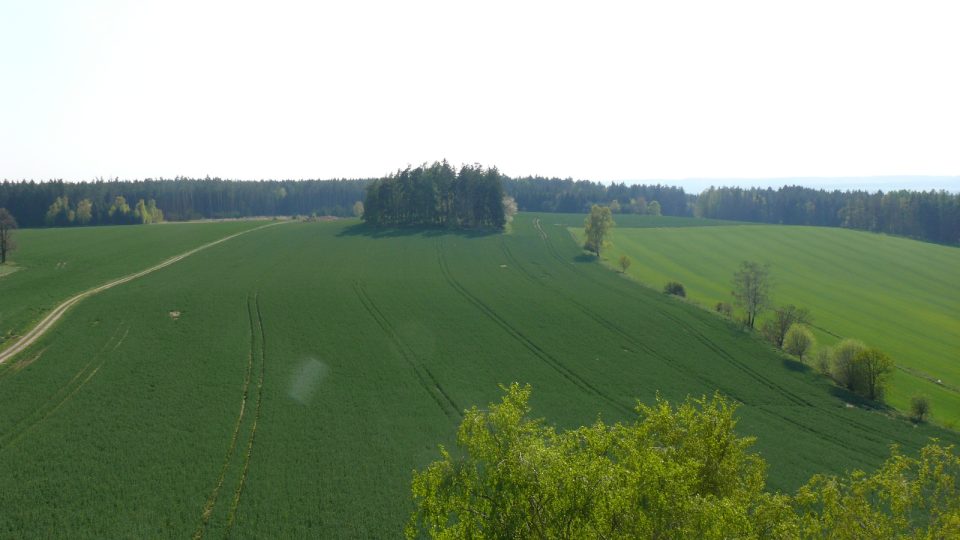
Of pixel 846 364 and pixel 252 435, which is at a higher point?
pixel 252 435

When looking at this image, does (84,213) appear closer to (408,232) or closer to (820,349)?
(408,232)

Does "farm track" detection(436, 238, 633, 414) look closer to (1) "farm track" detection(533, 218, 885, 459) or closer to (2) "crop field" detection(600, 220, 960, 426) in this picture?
(1) "farm track" detection(533, 218, 885, 459)

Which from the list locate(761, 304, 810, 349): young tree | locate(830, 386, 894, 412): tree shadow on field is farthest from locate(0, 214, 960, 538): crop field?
locate(761, 304, 810, 349): young tree

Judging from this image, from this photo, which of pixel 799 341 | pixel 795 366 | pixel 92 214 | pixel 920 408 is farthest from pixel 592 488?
pixel 92 214

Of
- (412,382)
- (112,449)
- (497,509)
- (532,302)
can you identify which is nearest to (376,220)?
(532,302)

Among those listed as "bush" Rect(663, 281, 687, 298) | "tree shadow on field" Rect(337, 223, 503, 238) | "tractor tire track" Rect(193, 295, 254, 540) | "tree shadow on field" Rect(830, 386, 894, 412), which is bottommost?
"tree shadow on field" Rect(830, 386, 894, 412)

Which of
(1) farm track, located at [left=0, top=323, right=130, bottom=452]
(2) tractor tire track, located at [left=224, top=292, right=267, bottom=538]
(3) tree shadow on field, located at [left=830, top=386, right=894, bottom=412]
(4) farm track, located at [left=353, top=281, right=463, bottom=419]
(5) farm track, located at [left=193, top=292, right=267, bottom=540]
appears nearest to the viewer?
(5) farm track, located at [left=193, top=292, right=267, bottom=540]

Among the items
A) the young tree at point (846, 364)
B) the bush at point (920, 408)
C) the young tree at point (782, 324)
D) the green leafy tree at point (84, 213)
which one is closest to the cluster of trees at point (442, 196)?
the young tree at point (782, 324)
